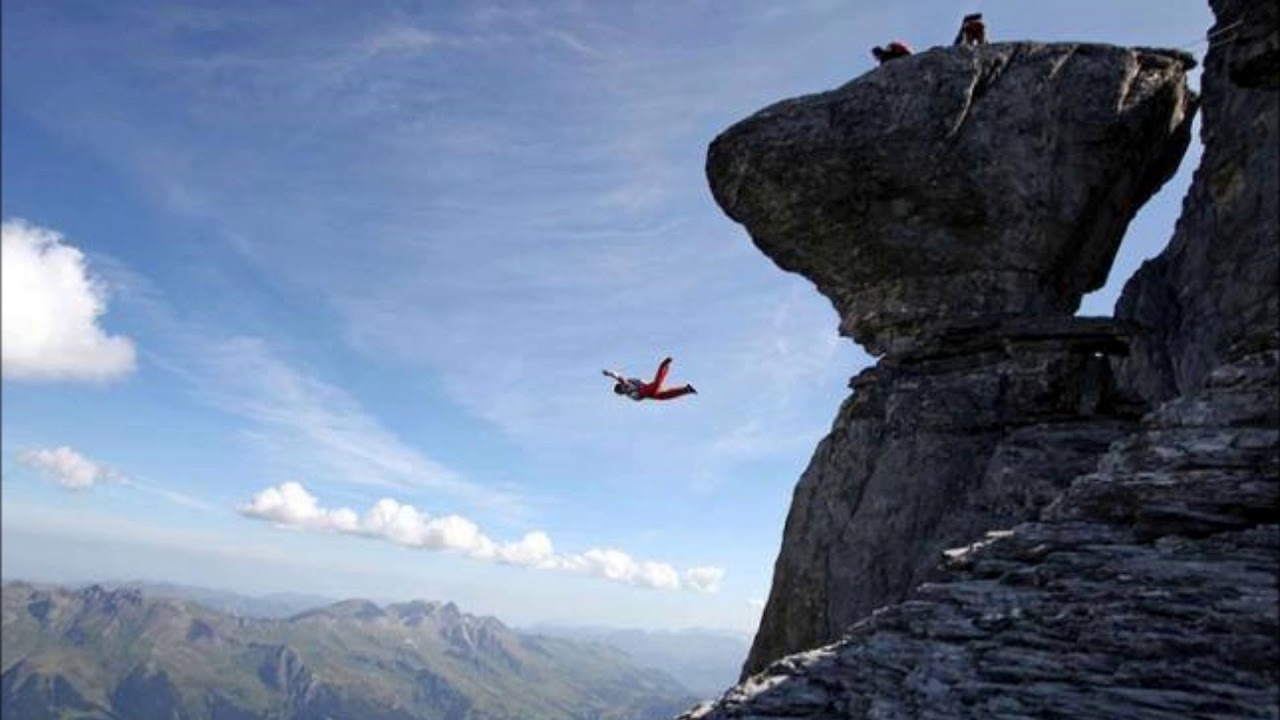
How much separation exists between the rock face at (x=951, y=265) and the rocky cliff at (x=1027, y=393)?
10 cm

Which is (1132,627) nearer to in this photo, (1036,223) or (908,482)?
(908,482)

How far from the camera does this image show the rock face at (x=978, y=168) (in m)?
32.7

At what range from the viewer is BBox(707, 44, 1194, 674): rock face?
98.1 feet

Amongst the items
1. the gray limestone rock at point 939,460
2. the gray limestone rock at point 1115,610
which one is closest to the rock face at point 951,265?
the gray limestone rock at point 939,460

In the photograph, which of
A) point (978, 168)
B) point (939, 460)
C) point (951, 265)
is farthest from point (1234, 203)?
point (939, 460)

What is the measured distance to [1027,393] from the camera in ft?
99.2

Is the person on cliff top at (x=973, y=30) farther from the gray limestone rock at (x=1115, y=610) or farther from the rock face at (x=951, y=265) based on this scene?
the gray limestone rock at (x=1115, y=610)

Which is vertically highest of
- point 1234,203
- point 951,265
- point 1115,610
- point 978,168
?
point 978,168

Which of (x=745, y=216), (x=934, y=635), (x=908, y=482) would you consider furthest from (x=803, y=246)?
(x=934, y=635)

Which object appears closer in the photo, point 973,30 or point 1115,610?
point 1115,610

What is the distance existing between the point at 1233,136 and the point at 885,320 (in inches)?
533

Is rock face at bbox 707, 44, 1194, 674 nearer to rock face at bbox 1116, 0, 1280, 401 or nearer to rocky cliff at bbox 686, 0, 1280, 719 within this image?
rocky cliff at bbox 686, 0, 1280, 719

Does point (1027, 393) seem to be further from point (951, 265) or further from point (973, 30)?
point (973, 30)

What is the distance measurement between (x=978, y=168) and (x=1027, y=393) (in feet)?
29.1
